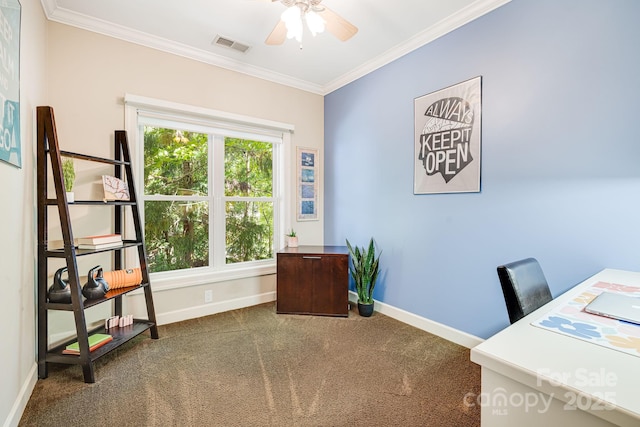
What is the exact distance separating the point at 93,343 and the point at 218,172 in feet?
5.77

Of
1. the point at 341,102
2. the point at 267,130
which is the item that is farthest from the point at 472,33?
the point at 267,130

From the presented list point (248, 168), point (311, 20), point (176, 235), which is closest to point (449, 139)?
point (311, 20)

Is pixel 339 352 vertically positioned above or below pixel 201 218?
below

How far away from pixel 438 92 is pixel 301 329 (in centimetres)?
232

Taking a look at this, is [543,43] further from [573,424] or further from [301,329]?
[301,329]

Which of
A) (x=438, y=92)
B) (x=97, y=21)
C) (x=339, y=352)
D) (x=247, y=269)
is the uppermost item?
(x=97, y=21)

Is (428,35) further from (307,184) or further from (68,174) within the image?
(68,174)

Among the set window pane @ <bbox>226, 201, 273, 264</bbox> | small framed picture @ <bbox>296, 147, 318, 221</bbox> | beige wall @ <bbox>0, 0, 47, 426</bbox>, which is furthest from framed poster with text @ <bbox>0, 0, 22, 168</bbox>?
small framed picture @ <bbox>296, 147, 318, 221</bbox>

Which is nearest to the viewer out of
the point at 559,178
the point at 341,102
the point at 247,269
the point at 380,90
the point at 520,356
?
the point at 520,356

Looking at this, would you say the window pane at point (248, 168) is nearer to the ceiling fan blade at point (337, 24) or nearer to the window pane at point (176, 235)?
the window pane at point (176, 235)

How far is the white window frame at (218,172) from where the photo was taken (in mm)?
2625

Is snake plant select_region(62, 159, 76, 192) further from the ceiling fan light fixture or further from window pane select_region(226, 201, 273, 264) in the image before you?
the ceiling fan light fixture

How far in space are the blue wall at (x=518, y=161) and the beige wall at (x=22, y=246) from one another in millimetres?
2622

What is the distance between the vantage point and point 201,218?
310 cm
